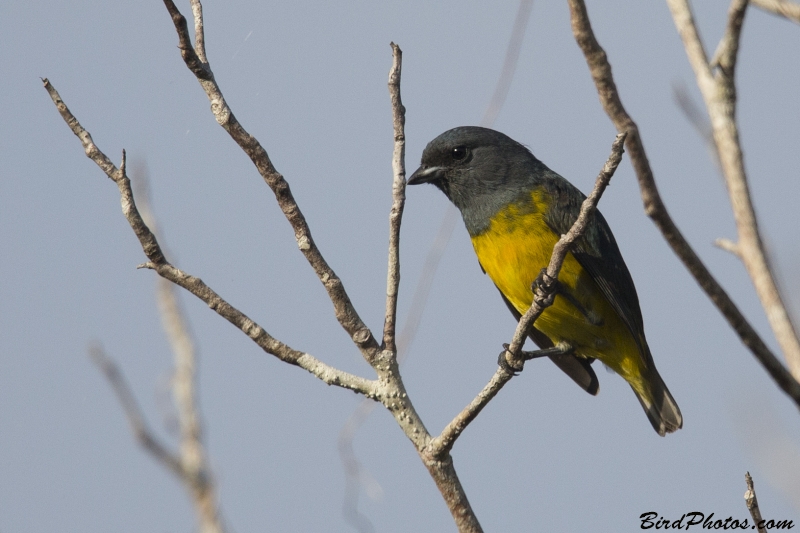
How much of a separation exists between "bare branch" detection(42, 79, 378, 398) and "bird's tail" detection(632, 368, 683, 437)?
10.1 feet

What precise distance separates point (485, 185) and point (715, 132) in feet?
10.2

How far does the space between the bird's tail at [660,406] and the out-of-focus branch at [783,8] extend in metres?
3.43

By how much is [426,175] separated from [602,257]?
1.22 m

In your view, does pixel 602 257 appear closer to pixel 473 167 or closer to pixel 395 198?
pixel 473 167

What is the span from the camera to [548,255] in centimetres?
471

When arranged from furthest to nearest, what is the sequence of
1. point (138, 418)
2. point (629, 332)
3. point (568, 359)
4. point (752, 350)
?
point (568, 359) → point (629, 332) → point (138, 418) → point (752, 350)

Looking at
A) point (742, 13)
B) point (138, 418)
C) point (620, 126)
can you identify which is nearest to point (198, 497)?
point (138, 418)

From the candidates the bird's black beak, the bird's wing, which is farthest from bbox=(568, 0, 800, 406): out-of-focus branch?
the bird's black beak

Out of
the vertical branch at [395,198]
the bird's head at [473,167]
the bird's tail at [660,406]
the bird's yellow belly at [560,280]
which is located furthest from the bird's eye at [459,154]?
the vertical branch at [395,198]

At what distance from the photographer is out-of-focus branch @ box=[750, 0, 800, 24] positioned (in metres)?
2.22

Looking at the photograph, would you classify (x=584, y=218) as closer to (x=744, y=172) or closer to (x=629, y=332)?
(x=744, y=172)

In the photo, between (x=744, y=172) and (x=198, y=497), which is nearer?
(x=744, y=172)

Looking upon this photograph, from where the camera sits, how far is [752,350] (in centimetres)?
172

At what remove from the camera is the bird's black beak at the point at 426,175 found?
213 inches
